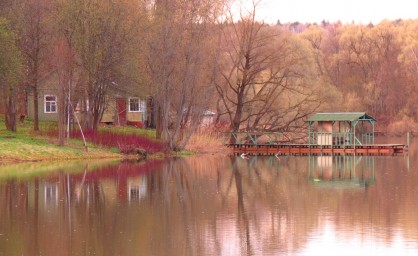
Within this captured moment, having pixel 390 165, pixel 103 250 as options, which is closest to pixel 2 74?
pixel 390 165

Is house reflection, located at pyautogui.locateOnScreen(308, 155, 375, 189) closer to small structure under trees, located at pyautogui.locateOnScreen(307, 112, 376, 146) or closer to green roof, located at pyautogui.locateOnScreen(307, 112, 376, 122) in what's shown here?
small structure under trees, located at pyautogui.locateOnScreen(307, 112, 376, 146)

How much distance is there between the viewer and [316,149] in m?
60.1

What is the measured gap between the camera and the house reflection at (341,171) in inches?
1403

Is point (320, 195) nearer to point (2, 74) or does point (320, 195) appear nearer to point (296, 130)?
point (2, 74)

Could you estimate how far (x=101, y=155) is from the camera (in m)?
49.0

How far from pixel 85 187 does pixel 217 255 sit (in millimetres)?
15247

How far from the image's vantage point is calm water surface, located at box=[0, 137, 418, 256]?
19312 millimetres

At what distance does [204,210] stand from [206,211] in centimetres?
24

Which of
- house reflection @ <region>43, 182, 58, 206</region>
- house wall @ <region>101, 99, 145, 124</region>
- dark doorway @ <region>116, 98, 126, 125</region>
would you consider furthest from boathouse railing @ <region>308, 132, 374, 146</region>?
house reflection @ <region>43, 182, 58, 206</region>

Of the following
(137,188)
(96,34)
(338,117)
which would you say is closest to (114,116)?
(96,34)

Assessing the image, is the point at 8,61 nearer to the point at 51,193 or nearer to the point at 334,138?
the point at 51,193

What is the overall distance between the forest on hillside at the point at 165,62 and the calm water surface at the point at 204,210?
35.1 ft

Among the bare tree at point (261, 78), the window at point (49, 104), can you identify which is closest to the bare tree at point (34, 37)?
the window at point (49, 104)

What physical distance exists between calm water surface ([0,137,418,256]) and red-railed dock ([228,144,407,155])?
47.9 feet
